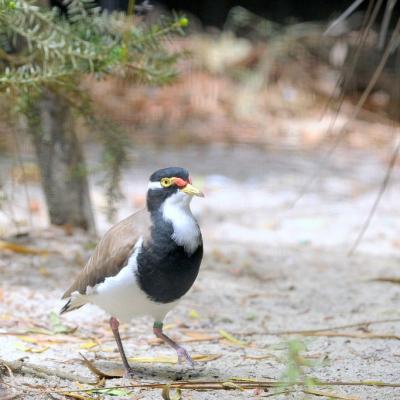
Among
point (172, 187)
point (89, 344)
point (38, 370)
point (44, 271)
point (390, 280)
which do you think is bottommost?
point (390, 280)

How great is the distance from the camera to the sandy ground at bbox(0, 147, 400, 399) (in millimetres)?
3152

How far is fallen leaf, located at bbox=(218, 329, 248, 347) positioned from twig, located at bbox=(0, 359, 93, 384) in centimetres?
89

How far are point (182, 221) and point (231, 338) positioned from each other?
0.91m

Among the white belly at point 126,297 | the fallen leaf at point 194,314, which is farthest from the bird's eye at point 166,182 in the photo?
the fallen leaf at point 194,314

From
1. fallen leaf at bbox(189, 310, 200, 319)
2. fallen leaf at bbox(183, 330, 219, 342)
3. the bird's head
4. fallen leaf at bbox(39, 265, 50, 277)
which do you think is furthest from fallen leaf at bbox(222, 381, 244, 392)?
fallen leaf at bbox(39, 265, 50, 277)

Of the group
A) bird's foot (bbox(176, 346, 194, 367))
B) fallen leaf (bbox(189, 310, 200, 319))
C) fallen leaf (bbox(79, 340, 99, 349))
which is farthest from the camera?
fallen leaf (bbox(189, 310, 200, 319))

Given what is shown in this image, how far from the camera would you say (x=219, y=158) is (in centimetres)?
834

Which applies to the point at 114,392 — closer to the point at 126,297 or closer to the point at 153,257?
the point at 126,297

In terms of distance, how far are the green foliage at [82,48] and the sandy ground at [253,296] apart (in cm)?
113

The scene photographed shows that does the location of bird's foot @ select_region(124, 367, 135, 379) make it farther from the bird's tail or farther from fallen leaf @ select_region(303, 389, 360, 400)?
fallen leaf @ select_region(303, 389, 360, 400)

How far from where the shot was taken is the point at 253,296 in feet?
14.7

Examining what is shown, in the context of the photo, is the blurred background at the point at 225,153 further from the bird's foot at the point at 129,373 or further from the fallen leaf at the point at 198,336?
the bird's foot at the point at 129,373

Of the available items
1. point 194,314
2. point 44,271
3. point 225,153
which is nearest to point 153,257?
point 194,314

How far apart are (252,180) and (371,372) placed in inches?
181
